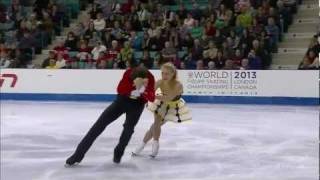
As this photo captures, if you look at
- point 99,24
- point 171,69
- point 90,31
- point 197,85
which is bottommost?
point 197,85

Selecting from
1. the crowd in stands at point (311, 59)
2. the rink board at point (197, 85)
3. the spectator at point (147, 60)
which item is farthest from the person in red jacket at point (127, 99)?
the spectator at point (147, 60)

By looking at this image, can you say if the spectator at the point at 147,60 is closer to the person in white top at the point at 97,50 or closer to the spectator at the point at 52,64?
the person in white top at the point at 97,50

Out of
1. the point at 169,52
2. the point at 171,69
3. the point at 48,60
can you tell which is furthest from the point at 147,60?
the point at 171,69

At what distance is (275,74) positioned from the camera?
12555 millimetres

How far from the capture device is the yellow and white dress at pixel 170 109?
6238 millimetres

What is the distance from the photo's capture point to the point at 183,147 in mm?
7051

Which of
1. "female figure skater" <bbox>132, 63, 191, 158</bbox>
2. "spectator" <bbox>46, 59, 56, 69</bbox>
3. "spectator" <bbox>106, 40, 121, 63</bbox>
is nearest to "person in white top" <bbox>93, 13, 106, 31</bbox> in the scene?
"spectator" <bbox>106, 40, 121, 63</bbox>

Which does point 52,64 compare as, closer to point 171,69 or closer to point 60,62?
point 60,62

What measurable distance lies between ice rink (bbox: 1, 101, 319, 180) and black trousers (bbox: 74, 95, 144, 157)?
0.23m

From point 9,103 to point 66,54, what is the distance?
2.48m

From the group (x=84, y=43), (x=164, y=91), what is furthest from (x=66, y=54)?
(x=164, y=91)

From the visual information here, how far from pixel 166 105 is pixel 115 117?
2.55ft

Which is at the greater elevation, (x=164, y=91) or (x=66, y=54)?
(x=164, y=91)

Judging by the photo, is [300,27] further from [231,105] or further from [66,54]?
[66,54]
